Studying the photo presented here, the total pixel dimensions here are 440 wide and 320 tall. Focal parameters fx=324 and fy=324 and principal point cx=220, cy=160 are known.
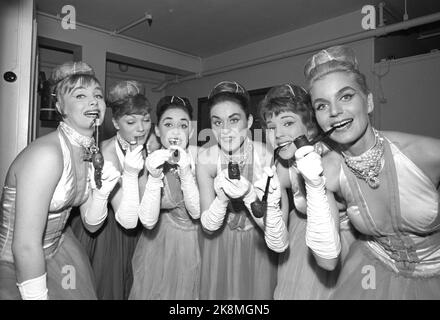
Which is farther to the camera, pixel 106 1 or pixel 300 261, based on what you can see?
pixel 106 1

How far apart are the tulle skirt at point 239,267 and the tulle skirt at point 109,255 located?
56cm

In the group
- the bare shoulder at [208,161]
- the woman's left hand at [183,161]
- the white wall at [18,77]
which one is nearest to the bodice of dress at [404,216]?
the bare shoulder at [208,161]

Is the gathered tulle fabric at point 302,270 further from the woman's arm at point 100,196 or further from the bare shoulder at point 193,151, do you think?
the woman's arm at point 100,196

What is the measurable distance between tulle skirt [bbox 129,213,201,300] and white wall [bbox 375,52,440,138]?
3.03 metres

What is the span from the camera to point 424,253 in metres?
1.32

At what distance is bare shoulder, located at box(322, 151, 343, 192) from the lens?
1438 millimetres

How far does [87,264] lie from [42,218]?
0.43 meters

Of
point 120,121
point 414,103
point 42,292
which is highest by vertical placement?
point 414,103

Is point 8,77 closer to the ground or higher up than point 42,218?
higher up

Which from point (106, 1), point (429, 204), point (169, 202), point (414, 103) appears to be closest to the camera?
Answer: point (429, 204)

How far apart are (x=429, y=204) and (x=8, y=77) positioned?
6.03ft

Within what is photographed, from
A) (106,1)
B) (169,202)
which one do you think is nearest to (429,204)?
(169,202)

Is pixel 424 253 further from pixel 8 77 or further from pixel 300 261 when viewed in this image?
pixel 8 77

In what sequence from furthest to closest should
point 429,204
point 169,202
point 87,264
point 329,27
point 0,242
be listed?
point 329,27, point 169,202, point 87,264, point 0,242, point 429,204
